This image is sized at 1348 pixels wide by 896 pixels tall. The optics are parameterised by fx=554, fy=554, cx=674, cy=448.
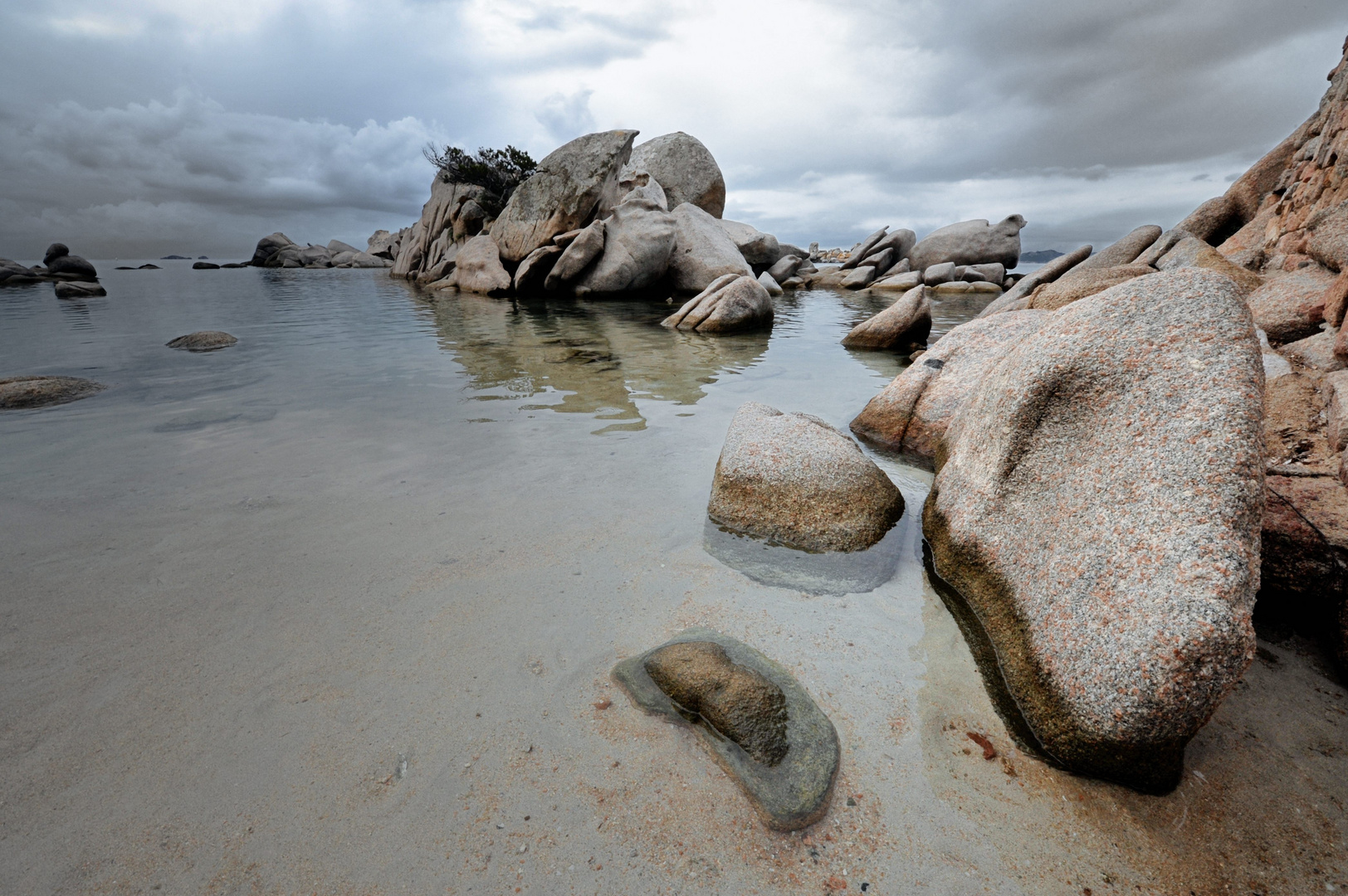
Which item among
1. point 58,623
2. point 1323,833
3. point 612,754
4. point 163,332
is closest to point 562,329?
point 163,332

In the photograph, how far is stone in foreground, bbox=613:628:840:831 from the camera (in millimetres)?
2002

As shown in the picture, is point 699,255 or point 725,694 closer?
point 725,694

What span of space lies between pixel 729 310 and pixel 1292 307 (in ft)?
30.0

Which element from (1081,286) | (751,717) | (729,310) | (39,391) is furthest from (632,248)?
(751,717)

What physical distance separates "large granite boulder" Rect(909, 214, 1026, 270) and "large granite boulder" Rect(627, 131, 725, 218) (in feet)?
40.2

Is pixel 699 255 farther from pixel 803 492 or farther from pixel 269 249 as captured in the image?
pixel 269 249

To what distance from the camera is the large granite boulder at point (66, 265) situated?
99.0 feet

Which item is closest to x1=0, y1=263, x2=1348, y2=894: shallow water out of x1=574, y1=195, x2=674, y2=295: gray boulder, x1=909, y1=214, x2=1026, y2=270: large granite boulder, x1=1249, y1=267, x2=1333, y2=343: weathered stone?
x1=1249, y1=267, x2=1333, y2=343: weathered stone

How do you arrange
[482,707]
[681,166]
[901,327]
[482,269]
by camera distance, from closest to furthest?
[482,707], [901,327], [482,269], [681,166]

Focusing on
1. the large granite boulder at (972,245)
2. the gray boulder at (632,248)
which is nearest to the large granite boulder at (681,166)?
the gray boulder at (632,248)

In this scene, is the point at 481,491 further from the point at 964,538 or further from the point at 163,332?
the point at 163,332

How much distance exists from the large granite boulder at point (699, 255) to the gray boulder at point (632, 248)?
0.55 meters

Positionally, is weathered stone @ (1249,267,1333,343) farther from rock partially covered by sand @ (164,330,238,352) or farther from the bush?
the bush

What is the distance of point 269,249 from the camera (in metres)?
60.8
